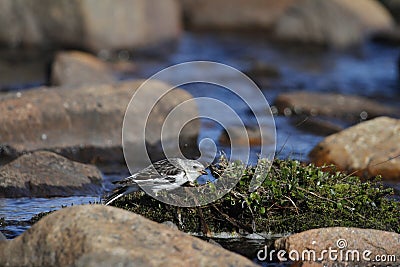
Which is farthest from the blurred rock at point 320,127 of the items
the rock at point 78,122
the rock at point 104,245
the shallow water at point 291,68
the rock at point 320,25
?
the rock at point 320,25

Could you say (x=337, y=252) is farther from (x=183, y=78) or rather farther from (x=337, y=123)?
(x=183, y=78)

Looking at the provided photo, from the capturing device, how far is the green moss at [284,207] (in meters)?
6.08

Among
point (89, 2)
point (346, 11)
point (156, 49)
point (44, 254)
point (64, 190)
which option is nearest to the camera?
point (44, 254)

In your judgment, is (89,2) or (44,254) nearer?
(44,254)

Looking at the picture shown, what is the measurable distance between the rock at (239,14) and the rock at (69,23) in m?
3.93

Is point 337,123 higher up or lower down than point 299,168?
lower down

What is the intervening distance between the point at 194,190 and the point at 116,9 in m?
9.42

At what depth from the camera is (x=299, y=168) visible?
253 inches

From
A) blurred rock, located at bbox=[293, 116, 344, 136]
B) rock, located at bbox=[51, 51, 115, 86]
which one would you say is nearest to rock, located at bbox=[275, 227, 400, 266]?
blurred rock, located at bbox=[293, 116, 344, 136]

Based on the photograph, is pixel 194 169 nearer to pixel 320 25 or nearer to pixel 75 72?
pixel 75 72

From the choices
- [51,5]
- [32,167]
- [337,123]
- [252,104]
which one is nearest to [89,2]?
[51,5]

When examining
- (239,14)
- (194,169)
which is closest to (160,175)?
(194,169)

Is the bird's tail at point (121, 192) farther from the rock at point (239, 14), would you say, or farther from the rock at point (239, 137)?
the rock at point (239, 14)

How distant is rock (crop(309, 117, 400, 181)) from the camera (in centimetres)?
812
